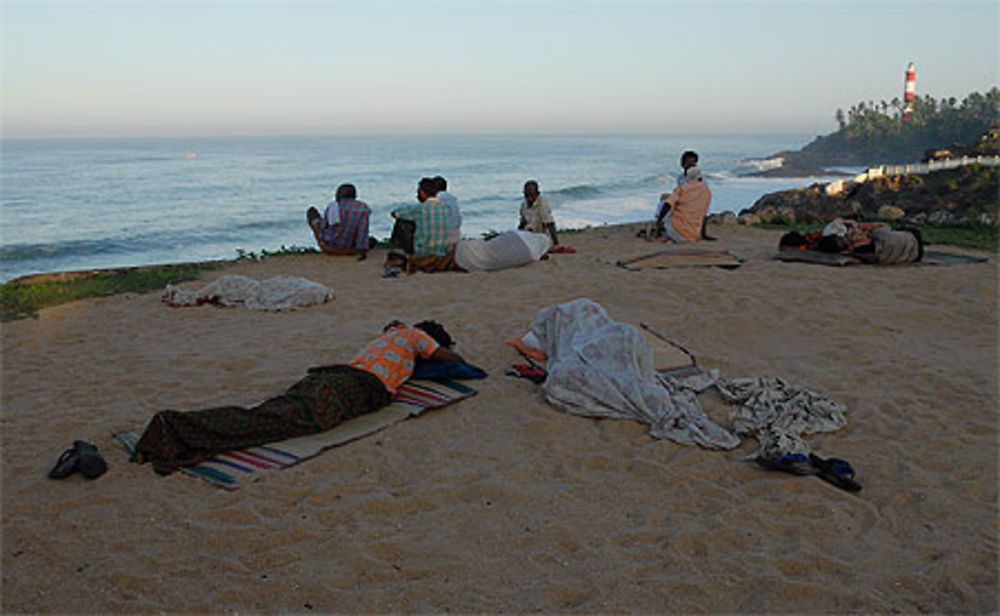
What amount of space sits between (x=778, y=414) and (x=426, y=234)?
554cm

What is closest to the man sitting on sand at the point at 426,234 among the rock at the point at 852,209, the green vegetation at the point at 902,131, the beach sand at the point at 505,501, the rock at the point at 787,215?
the beach sand at the point at 505,501

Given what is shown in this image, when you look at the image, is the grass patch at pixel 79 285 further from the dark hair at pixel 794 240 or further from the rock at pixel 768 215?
the rock at pixel 768 215

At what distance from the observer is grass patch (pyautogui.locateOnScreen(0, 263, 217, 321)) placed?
718 centimetres

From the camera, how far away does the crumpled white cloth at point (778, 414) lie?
3842 mm

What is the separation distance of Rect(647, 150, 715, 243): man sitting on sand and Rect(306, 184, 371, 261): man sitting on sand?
4306 millimetres

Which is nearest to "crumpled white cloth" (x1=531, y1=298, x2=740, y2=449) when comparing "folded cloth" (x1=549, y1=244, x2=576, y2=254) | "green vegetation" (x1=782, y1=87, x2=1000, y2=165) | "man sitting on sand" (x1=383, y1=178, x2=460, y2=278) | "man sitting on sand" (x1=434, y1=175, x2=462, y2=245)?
"man sitting on sand" (x1=383, y1=178, x2=460, y2=278)

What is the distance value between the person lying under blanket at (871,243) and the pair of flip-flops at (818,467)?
5705 millimetres

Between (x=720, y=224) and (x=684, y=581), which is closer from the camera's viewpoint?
(x=684, y=581)

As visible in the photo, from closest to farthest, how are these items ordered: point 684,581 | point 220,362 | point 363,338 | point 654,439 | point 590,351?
point 684,581, point 654,439, point 590,351, point 220,362, point 363,338

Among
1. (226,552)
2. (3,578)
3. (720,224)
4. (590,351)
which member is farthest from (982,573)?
(720,224)

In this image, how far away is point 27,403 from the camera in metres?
4.63

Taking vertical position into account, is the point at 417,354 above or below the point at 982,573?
above

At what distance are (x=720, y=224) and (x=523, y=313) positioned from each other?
268 inches

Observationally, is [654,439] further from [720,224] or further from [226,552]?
[720,224]
